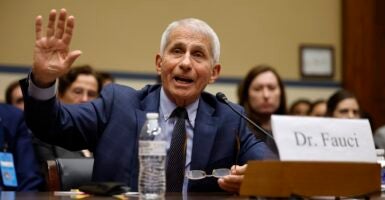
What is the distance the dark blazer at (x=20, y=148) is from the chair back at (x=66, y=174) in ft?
3.76

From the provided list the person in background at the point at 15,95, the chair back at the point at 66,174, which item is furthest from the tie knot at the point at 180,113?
the person in background at the point at 15,95

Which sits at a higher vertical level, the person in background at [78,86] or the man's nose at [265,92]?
the person in background at [78,86]

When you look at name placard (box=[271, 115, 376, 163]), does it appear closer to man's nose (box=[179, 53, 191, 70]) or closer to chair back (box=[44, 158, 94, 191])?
man's nose (box=[179, 53, 191, 70])

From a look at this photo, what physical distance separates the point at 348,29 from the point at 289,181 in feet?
19.5

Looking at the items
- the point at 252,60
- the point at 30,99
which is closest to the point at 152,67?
the point at 252,60

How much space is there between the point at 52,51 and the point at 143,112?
532mm

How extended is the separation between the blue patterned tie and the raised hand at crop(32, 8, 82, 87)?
21.9 inches

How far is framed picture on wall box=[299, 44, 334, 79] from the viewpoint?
7332 mm

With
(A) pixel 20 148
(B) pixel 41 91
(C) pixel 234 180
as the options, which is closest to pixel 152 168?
(C) pixel 234 180

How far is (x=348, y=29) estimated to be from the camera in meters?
7.49

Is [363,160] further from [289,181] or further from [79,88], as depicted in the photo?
[79,88]

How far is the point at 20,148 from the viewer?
4.09m

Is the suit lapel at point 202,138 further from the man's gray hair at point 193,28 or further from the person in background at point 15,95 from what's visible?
the person in background at point 15,95

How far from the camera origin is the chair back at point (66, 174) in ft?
8.86
